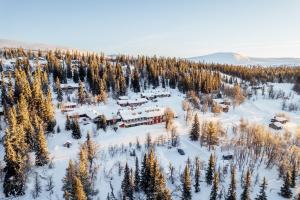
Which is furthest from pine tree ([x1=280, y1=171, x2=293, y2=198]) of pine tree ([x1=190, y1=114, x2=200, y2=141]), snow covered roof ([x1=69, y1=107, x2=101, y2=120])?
snow covered roof ([x1=69, y1=107, x2=101, y2=120])

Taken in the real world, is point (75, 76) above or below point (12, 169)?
above

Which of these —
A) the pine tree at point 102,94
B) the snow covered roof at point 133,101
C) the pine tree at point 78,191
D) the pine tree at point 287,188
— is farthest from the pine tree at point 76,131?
the pine tree at point 287,188

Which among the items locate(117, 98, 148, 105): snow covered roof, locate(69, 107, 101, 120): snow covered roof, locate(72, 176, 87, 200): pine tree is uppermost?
locate(117, 98, 148, 105): snow covered roof

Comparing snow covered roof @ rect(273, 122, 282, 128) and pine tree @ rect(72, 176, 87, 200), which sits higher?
snow covered roof @ rect(273, 122, 282, 128)

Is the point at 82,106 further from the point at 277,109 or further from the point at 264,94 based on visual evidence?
the point at 264,94

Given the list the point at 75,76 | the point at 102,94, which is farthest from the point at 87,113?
the point at 75,76

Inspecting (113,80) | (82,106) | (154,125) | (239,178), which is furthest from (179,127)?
(113,80)

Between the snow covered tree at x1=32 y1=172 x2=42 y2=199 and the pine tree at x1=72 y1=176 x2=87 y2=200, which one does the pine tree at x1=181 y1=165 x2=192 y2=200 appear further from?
the snow covered tree at x1=32 y1=172 x2=42 y2=199

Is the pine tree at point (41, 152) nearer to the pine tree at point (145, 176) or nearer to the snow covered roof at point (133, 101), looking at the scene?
the pine tree at point (145, 176)

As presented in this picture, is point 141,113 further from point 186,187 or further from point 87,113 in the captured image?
point 186,187

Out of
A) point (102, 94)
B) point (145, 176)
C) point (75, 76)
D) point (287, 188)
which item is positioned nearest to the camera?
point (145, 176)

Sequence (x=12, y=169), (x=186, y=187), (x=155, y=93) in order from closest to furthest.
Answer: (x=12, y=169), (x=186, y=187), (x=155, y=93)
